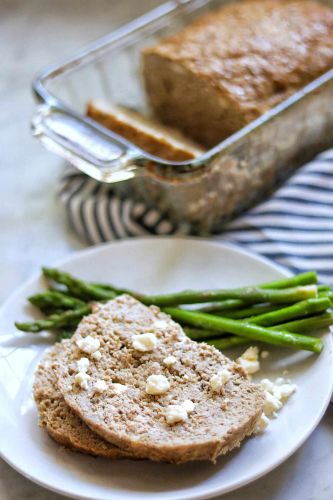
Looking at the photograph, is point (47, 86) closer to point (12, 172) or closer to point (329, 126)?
point (12, 172)

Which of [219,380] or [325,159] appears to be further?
[325,159]

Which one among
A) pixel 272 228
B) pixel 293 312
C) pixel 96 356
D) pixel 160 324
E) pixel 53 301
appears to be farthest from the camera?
pixel 272 228

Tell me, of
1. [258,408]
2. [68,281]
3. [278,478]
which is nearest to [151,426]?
[258,408]

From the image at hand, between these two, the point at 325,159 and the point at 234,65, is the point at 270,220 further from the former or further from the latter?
the point at 234,65

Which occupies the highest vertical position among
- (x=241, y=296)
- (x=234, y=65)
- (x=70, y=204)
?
(x=234, y=65)

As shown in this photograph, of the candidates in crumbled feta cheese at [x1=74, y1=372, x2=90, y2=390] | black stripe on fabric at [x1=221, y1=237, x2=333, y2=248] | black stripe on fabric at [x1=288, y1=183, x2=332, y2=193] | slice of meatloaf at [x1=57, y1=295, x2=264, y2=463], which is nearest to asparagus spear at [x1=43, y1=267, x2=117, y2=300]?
slice of meatloaf at [x1=57, y1=295, x2=264, y2=463]


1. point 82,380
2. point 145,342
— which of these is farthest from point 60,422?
point 145,342

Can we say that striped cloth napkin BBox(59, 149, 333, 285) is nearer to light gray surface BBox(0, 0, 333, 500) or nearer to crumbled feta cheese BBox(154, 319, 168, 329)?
light gray surface BBox(0, 0, 333, 500)
